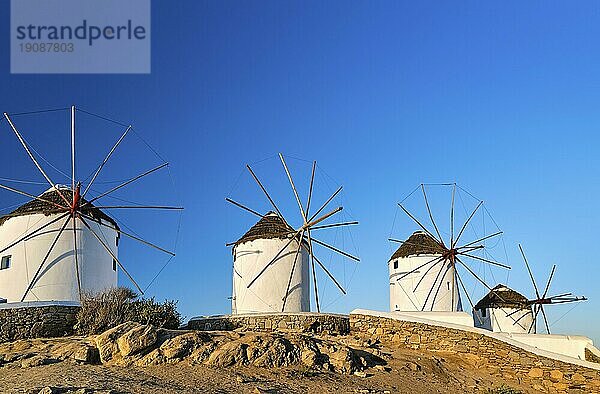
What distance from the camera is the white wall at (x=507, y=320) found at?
33312 millimetres

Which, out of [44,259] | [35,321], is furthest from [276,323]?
[44,259]

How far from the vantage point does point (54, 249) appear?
24.5 m

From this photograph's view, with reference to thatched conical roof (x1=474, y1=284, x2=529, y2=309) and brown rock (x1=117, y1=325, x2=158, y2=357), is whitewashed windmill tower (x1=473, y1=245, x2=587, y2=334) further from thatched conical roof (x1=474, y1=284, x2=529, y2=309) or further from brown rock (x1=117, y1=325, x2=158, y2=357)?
brown rock (x1=117, y1=325, x2=158, y2=357)

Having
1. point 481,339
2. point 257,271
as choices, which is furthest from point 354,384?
point 257,271

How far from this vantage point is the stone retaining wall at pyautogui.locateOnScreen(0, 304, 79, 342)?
20328mm

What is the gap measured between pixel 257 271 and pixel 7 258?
33.2 ft

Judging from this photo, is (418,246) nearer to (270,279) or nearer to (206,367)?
(270,279)

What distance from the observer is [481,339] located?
21.0m

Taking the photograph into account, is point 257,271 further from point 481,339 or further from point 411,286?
point 481,339

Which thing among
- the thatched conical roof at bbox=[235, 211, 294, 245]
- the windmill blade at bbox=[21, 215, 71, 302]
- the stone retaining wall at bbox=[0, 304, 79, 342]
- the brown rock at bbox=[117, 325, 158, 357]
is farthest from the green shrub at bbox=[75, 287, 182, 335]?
the thatched conical roof at bbox=[235, 211, 294, 245]

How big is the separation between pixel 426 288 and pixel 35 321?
1861cm

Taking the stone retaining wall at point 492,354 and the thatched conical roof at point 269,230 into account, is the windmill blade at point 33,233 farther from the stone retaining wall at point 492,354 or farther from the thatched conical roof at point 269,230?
the stone retaining wall at point 492,354

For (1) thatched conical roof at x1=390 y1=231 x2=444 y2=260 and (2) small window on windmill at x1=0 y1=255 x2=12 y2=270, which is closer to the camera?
(2) small window on windmill at x1=0 y1=255 x2=12 y2=270

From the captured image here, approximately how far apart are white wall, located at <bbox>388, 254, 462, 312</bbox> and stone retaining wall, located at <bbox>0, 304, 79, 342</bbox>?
55.2 feet
